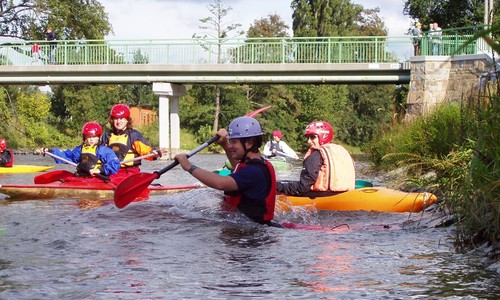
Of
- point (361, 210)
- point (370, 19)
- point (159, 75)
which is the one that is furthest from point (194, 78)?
point (370, 19)

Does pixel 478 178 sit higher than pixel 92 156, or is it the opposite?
pixel 478 178

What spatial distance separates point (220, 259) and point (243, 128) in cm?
164

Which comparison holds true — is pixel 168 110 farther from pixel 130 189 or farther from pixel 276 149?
pixel 130 189

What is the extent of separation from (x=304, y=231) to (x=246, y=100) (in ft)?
171

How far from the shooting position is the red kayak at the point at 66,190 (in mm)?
12377

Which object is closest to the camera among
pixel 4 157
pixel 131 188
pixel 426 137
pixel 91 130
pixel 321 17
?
pixel 131 188

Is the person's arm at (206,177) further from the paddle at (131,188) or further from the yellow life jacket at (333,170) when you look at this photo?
the yellow life jacket at (333,170)

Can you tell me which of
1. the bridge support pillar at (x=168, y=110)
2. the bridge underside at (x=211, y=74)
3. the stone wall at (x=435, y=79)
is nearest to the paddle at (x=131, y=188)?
the stone wall at (x=435, y=79)

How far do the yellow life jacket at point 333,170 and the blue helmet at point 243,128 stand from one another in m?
2.99

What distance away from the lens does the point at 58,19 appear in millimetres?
43969

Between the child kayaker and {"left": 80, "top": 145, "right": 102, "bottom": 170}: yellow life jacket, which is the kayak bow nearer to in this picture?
the child kayaker

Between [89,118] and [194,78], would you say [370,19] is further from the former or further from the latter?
[194,78]

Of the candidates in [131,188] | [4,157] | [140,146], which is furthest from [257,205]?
[4,157]

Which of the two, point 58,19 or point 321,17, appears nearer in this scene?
point 58,19
